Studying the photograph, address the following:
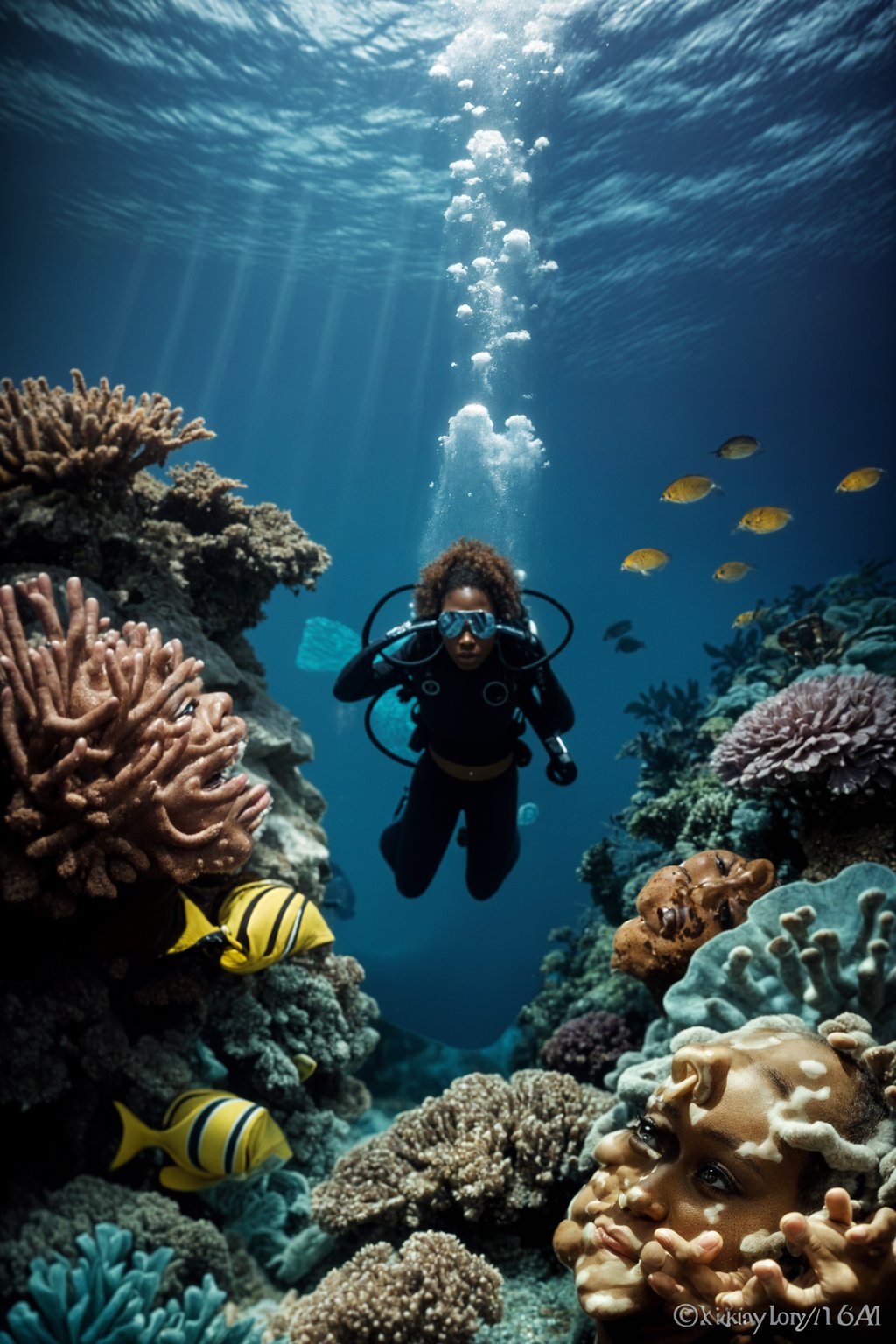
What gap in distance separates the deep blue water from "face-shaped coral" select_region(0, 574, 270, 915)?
11197 mm

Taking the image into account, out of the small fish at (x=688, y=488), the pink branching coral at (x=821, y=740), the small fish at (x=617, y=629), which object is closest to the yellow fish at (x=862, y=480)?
the small fish at (x=688, y=488)

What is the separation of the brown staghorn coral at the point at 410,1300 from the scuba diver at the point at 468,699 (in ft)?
9.27

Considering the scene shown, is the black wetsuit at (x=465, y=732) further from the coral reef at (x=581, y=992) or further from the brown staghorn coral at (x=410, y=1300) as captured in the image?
the brown staghorn coral at (x=410, y=1300)

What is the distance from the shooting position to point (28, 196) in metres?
19.2

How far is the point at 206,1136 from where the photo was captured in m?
2.93

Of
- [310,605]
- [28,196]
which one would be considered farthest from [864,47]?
[310,605]

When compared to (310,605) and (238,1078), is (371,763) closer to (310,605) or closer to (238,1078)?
(310,605)

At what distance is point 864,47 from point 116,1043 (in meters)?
21.1

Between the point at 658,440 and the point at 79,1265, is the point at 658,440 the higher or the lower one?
the higher one

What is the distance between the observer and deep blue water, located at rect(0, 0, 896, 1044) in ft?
44.2

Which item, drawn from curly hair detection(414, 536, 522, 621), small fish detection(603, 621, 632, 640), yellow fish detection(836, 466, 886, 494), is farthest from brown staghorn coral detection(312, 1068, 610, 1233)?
small fish detection(603, 621, 632, 640)

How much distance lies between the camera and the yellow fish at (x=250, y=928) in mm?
2807

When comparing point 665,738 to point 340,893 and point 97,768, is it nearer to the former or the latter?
point 340,893

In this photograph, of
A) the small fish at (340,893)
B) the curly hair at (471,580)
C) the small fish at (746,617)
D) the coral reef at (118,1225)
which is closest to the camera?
the coral reef at (118,1225)
